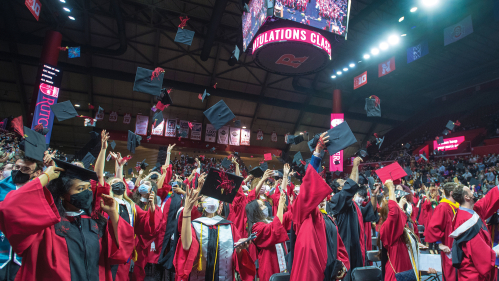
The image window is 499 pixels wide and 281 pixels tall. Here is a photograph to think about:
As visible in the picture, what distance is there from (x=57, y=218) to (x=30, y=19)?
16559 millimetres

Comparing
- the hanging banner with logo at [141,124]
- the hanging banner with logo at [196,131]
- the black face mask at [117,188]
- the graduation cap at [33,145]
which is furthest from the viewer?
the hanging banner with logo at [196,131]

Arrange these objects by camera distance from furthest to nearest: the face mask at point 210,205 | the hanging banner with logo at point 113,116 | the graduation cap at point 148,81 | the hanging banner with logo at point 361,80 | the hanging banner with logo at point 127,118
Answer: the hanging banner with logo at point 127,118 → the hanging banner with logo at point 113,116 → the hanging banner with logo at point 361,80 → the graduation cap at point 148,81 → the face mask at point 210,205

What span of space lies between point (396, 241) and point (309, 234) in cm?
170

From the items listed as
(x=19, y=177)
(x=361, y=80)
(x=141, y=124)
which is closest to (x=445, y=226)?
(x=19, y=177)

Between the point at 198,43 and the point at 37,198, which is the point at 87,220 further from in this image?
the point at 198,43

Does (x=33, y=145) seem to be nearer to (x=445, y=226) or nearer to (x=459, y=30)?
(x=445, y=226)

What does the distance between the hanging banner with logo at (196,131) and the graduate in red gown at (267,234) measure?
51.1 feet

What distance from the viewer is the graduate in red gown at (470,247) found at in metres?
2.77

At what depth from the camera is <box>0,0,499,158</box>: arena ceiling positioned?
36.8 feet

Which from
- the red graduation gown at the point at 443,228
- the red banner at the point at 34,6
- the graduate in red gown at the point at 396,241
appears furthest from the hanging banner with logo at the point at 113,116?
the red graduation gown at the point at 443,228

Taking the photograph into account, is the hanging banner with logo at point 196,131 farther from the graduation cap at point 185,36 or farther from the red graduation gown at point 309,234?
the red graduation gown at point 309,234

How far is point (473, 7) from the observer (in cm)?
997

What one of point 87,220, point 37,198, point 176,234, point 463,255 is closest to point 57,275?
point 87,220

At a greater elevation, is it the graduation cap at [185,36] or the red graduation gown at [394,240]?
the graduation cap at [185,36]
